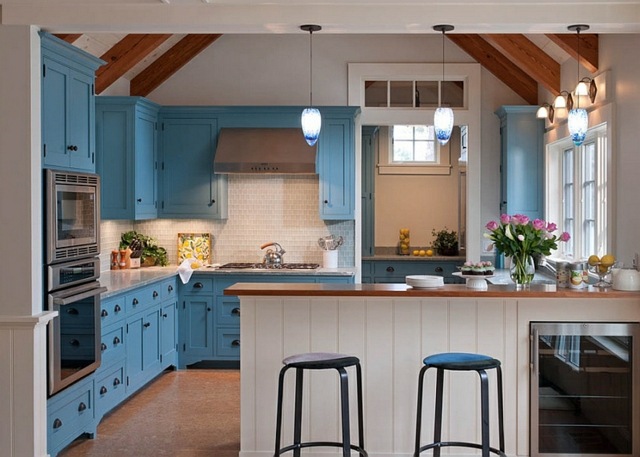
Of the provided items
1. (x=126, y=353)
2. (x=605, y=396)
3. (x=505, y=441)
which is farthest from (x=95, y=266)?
(x=605, y=396)

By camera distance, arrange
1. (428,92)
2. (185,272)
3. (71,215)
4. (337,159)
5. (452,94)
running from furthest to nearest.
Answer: (452,94) → (428,92) → (337,159) → (185,272) → (71,215)

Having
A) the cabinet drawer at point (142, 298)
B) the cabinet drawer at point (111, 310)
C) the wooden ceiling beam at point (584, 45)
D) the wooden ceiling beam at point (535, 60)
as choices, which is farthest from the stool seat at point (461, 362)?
the wooden ceiling beam at point (535, 60)

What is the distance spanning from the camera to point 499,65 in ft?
24.2

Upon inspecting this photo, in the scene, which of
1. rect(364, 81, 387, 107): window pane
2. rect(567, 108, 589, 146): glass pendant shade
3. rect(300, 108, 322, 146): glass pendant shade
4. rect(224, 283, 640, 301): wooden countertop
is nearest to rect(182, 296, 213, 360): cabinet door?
rect(300, 108, 322, 146): glass pendant shade

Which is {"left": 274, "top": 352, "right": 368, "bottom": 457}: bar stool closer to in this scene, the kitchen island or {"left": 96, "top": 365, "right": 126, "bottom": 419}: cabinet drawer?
the kitchen island

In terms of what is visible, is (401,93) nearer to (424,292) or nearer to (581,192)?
(581,192)

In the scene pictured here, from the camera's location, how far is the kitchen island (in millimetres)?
4223

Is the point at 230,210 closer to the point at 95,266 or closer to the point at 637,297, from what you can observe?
the point at 95,266

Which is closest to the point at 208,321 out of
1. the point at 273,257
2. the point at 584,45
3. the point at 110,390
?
the point at 273,257

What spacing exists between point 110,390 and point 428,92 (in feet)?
14.6

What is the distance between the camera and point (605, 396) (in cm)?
419

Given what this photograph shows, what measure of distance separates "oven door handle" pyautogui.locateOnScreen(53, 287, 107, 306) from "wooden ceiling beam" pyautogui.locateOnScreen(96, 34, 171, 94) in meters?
2.35

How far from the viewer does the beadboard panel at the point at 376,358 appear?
4234 mm

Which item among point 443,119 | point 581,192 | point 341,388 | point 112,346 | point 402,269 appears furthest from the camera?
point 402,269
